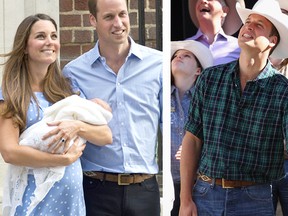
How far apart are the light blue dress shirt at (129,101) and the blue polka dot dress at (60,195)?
11 cm

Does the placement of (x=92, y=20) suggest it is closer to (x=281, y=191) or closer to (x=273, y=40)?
(x=273, y=40)

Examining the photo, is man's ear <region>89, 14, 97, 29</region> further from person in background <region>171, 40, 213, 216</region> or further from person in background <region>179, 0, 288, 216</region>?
person in background <region>179, 0, 288, 216</region>

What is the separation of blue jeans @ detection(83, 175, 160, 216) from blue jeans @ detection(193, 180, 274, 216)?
33 cm

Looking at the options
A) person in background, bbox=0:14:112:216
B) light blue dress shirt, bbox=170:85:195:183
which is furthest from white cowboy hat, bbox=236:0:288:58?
person in background, bbox=0:14:112:216

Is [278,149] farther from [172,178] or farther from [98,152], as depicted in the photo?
[98,152]

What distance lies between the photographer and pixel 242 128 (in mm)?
2684

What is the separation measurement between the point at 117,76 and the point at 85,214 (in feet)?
1.78

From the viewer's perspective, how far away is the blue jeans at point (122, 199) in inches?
118

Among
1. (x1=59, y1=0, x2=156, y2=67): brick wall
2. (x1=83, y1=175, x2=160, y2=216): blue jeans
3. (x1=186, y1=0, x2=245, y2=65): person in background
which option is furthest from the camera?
(x1=83, y1=175, x2=160, y2=216): blue jeans

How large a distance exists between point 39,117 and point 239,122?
2.47ft

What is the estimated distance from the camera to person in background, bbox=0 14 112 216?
2906 millimetres

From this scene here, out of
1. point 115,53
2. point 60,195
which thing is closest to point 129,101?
point 115,53

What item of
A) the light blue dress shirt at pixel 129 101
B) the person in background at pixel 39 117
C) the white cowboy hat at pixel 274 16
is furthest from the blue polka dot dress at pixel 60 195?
the white cowboy hat at pixel 274 16

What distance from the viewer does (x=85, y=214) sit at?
9.82 ft
